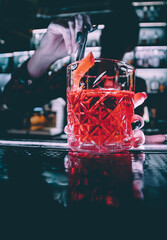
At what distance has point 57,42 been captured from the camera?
1.21 metres

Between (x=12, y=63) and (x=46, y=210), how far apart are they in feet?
12.1

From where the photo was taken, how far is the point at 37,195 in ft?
0.63

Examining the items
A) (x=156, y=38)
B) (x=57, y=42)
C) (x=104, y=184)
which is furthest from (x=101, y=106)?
(x=156, y=38)

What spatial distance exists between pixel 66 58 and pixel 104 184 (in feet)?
10.6

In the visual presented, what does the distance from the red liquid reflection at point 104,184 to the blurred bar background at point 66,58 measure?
8.84ft

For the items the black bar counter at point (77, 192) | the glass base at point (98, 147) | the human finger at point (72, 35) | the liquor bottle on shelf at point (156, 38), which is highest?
the liquor bottle on shelf at point (156, 38)

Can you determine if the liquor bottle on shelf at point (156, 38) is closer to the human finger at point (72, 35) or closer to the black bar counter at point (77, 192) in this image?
the human finger at point (72, 35)

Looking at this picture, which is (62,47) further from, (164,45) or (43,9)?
(43,9)

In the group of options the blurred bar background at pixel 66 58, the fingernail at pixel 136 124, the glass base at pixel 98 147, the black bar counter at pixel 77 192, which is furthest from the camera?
the blurred bar background at pixel 66 58

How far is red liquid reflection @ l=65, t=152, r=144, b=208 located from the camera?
7.1 inches

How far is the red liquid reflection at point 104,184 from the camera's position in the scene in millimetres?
179

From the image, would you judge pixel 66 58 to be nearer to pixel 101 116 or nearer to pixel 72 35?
pixel 72 35

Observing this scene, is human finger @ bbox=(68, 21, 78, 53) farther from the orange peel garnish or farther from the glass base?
the glass base

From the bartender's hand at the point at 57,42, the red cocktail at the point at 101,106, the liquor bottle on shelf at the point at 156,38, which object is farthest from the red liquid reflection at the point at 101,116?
the liquor bottle on shelf at the point at 156,38
